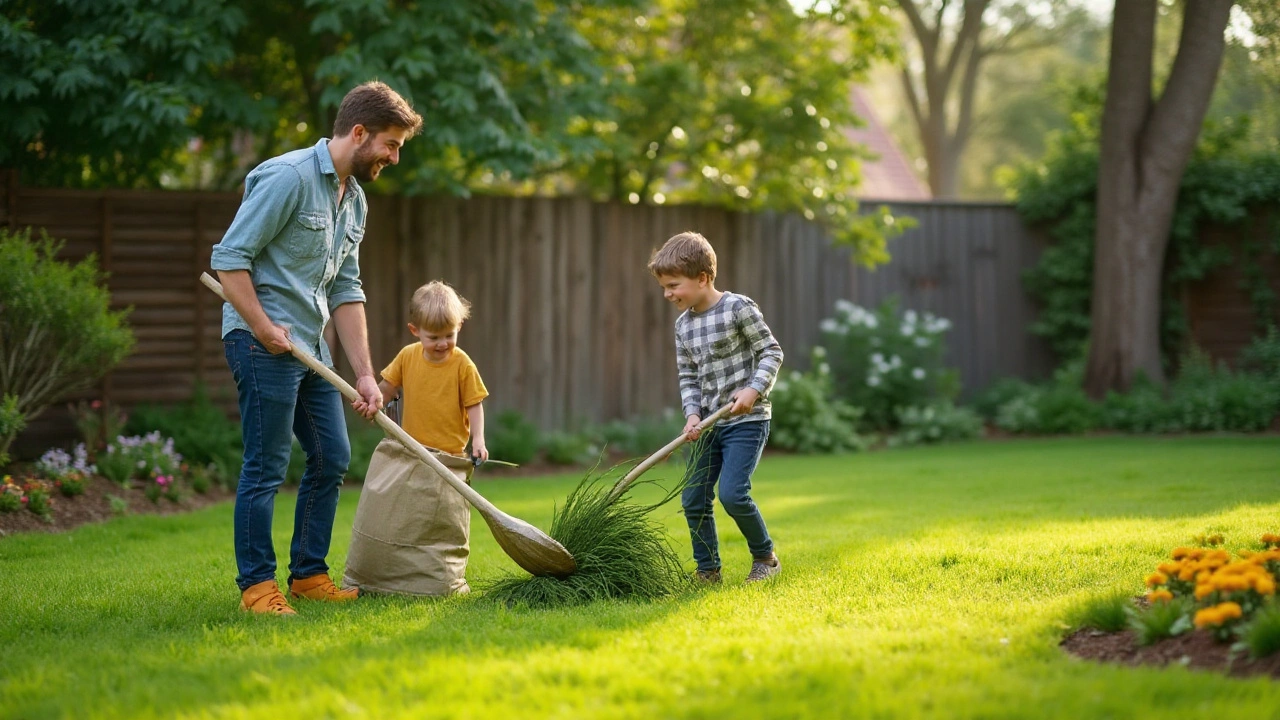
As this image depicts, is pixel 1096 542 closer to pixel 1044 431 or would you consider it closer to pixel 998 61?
pixel 1044 431

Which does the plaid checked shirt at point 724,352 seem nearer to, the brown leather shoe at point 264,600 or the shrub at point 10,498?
the brown leather shoe at point 264,600

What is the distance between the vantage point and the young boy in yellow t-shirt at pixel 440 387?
4.80 metres

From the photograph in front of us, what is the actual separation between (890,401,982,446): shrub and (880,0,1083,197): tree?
10.9 meters

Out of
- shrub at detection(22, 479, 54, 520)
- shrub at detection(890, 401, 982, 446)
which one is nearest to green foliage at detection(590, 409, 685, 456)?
shrub at detection(890, 401, 982, 446)

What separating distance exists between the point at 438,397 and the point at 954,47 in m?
19.6

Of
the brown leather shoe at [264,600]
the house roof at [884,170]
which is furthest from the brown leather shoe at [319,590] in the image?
the house roof at [884,170]

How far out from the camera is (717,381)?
4.94 metres

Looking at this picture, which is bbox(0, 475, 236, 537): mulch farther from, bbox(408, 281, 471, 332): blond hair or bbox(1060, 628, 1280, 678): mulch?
bbox(1060, 628, 1280, 678): mulch

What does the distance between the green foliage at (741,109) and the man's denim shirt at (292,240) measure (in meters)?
6.48

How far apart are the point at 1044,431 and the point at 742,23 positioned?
513 cm

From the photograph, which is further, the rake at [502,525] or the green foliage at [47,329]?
the green foliage at [47,329]

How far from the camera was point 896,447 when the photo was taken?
449 inches

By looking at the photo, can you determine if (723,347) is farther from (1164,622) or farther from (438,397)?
(1164,622)

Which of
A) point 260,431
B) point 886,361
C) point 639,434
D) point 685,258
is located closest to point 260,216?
point 260,431
